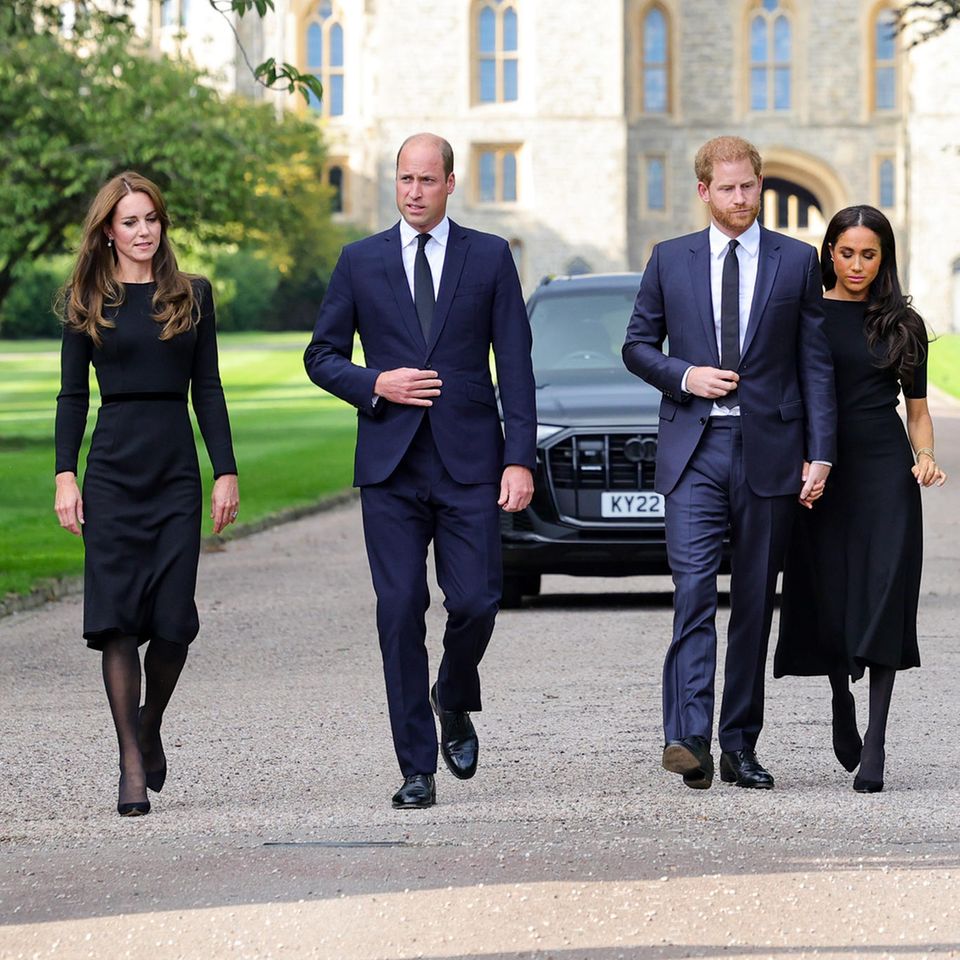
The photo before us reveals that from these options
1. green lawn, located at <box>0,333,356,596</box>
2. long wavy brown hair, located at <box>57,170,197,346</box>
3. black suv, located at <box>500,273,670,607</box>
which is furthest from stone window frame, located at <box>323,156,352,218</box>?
long wavy brown hair, located at <box>57,170,197,346</box>

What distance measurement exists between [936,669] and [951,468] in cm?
1347

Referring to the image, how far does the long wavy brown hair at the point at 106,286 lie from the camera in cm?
611

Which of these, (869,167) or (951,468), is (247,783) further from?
(869,167)

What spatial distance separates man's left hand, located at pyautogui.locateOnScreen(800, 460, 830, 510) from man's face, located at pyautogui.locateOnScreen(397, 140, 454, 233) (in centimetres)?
135

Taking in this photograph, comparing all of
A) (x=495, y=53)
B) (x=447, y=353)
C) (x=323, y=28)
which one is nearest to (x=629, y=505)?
(x=447, y=353)

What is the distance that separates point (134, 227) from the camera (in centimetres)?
615

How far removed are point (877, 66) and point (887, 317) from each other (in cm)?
6930

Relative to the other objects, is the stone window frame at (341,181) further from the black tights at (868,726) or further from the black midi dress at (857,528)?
the black tights at (868,726)

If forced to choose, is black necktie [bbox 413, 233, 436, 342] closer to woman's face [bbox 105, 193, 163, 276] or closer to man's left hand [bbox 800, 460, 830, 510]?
woman's face [bbox 105, 193, 163, 276]

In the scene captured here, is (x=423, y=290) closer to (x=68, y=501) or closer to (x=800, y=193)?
(x=68, y=501)

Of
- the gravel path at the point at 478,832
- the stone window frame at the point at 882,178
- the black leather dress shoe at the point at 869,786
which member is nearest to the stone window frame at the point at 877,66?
the stone window frame at the point at 882,178

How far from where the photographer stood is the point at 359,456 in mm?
6156

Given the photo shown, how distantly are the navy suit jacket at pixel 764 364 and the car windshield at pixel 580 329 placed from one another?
5.69m

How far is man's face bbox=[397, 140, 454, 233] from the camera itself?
5.97m
